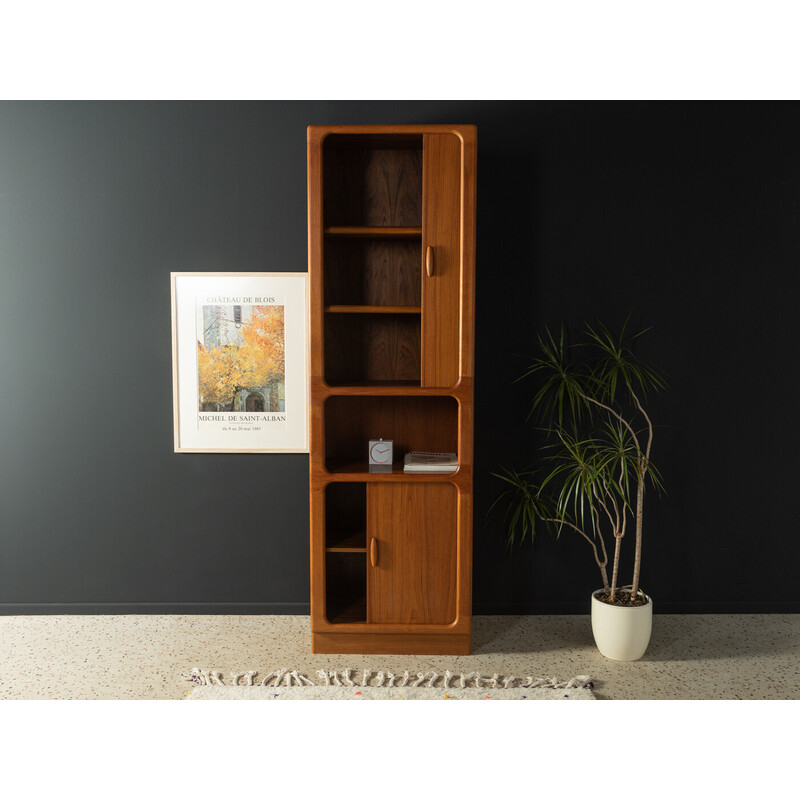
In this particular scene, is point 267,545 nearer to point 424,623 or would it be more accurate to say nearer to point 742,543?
point 424,623

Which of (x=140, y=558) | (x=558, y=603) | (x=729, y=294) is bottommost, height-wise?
(x=558, y=603)

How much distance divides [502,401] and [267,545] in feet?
4.82

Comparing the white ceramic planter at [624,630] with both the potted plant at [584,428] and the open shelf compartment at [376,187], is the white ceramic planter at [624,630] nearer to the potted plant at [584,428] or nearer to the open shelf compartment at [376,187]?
the potted plant at [584,428]

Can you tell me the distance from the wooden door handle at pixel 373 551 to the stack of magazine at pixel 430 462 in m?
0.36

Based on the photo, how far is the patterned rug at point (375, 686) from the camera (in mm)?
2820

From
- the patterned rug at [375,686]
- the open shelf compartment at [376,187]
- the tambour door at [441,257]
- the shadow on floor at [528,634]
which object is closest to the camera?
the patterned rug at [375,686]

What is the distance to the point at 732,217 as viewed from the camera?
351 cm

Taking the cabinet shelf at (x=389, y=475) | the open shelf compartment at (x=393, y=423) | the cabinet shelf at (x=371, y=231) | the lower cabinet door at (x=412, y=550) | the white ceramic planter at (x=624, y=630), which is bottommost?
the white ceramic planter at (x=624, y=630)

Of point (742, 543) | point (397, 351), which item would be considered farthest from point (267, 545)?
point (742, 543)

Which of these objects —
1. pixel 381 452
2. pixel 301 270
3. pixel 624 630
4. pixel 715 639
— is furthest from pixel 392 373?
pixel 715 639

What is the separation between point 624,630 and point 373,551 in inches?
47.6

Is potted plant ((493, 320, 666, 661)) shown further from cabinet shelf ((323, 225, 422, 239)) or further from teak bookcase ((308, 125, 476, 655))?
cabinet shelf ((323, 225, 422, 239))

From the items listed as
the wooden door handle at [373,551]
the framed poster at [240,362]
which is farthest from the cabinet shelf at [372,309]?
the wooden door handle at [373,551]

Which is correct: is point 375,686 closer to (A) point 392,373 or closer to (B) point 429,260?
(A) point 392,373
